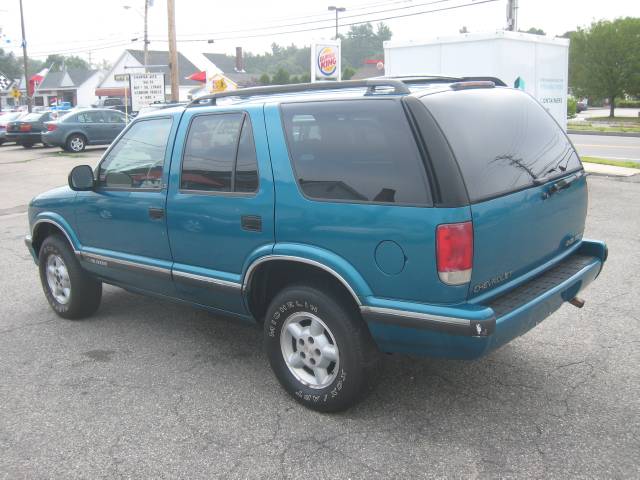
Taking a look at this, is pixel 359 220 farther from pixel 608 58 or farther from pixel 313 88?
pixel 608 58

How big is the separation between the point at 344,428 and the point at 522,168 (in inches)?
69.6

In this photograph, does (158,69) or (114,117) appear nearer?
(114,117)

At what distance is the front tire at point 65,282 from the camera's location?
5.40 meters

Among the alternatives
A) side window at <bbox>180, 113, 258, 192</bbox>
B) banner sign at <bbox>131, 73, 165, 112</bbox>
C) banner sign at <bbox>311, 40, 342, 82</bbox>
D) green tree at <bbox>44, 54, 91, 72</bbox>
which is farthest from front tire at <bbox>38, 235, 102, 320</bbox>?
green tree at <bbox>44, 54, 91, 72</bbox>

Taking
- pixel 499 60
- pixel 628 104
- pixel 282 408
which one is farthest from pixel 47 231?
pixel 628 104

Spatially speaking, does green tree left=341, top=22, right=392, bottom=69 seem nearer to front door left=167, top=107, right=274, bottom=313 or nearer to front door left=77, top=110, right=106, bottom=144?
front door left=77, top=110, right=106, bottom=144

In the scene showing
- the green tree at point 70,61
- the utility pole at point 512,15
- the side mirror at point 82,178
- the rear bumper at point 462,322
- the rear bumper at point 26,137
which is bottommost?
the rear bumper at point 462,322

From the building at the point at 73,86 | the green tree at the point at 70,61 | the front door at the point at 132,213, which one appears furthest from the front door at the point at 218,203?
the green tree at the point at 70,61

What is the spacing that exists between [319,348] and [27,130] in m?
25.3

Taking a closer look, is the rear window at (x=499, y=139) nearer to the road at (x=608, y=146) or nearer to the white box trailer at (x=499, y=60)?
the white box trailer at (x=499, y=60)

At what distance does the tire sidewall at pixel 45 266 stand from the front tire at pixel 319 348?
92.2 inches

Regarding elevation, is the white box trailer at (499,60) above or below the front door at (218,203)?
above

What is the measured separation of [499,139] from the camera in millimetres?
3578

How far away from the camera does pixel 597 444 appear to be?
332 cm
